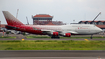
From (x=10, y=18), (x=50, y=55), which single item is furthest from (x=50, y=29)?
(x=50, y=55)

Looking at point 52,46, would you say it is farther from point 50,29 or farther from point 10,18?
point 10,18

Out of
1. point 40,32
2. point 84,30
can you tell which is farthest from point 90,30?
point 40,32

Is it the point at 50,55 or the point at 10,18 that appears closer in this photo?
the point at 50,55

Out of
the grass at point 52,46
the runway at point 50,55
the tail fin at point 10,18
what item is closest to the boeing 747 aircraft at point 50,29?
the tail fin at point 10,18

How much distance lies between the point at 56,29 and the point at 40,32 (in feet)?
16.6

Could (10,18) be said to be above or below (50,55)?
above

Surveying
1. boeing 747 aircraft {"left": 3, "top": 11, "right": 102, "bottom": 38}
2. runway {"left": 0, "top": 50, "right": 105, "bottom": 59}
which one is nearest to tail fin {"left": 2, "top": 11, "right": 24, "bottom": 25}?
boeing 747 aircraft {"left": 3, "top": 11, "right": 102, "bottom": 38}

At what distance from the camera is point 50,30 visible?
4031 cm

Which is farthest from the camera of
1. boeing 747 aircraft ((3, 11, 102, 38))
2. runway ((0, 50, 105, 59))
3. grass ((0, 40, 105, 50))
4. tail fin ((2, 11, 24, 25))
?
boeing 747 aircraft ((3, 11, 102, 38))

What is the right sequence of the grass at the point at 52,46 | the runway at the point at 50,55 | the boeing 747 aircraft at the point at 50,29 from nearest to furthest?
1. the runway at the point at 50,55
2. the grass at the point at 52,46
3. the boeing 747 aircraft at the point at 50,29

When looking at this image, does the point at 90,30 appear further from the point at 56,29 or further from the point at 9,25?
the point at 9,25

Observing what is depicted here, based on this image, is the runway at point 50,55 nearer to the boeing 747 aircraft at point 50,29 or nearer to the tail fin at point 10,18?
the boeing 747 aircraft at point 50,29

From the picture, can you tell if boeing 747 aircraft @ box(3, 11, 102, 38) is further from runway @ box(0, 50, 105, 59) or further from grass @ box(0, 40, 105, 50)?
runway @ box(0, 50, 105, 59)

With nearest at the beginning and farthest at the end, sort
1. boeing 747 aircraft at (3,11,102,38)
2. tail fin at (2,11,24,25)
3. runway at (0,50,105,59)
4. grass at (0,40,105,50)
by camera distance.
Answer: runway at (0,50,105,59)
grass at (0,40,105,50)
tail fin at (2,11,24,25)
boeing 747 aircraft at (3,11,102,38)
